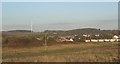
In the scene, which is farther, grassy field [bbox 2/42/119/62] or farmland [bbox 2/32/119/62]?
farmland [bbox 2/32/119/62]

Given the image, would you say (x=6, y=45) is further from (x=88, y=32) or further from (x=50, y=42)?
(x=88, y=32)

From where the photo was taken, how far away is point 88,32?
301 ft

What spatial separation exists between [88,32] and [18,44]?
4634 cm

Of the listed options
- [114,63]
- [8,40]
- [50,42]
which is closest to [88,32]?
[50,42]

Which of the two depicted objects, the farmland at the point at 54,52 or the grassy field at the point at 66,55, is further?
the farmland at the point at 54,52

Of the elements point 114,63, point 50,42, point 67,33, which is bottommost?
point 67,33

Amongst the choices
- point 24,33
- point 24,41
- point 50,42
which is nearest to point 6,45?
point 24,41

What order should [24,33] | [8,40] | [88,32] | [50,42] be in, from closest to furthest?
[8,40] < [50,42] < [24,33] < [88,32]

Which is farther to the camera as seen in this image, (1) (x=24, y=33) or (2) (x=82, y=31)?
(2) (x=82, y=31)

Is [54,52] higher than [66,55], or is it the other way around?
[66,55]

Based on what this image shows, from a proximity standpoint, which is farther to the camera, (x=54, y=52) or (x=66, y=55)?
(x=54, y=52)

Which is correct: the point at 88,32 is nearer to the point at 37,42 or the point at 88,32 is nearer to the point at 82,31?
the point at 82,31

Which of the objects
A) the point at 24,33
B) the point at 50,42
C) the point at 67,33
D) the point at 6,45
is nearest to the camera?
the point at 6,45

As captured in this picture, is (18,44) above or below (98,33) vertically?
above
